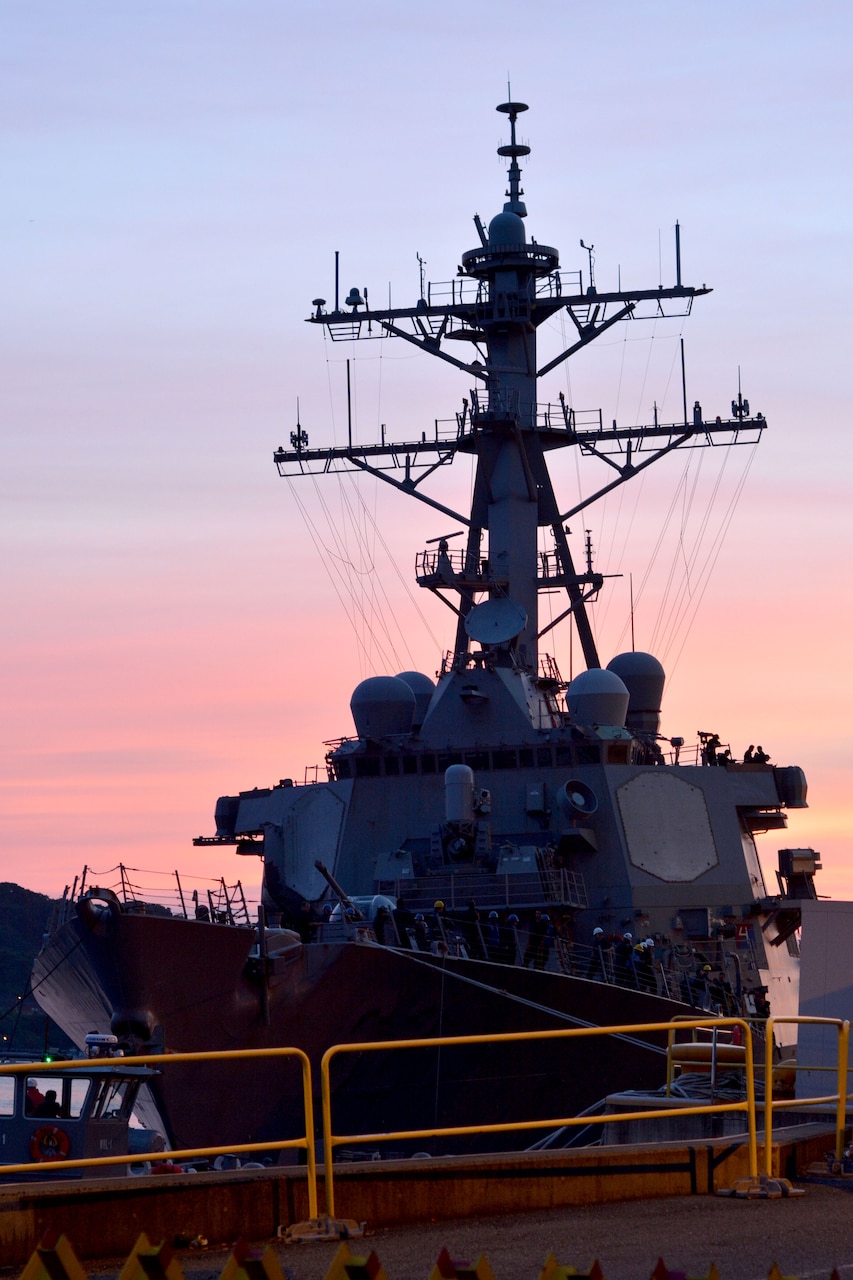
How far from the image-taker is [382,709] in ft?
74.8

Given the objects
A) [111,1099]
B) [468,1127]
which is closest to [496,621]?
[111,1099]

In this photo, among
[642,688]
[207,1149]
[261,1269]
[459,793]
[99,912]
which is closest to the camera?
[261,1269]

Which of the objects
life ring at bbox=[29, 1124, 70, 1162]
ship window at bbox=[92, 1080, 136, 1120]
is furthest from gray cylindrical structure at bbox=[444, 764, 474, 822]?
life ring at bbox=[29, 1124, 70, 1162]

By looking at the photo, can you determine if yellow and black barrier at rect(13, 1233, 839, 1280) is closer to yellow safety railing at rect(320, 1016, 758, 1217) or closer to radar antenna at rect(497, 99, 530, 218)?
yellow safety railing at rect(320, 1016, 758, 1217)

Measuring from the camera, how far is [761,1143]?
8.11m

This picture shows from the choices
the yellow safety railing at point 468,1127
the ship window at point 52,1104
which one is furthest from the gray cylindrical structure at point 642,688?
the yellow safety railing at point 468,1127

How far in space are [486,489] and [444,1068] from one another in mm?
9931

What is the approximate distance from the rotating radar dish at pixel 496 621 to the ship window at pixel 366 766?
2.00 m

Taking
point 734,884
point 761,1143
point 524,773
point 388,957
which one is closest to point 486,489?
point 524,773

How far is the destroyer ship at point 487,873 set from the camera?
16.5 meters

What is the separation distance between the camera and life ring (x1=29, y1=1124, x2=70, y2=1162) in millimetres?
14352

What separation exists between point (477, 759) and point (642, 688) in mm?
4075

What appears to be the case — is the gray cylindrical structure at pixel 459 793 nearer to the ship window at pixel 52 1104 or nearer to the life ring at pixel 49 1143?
the ship window at pixel 52 1104

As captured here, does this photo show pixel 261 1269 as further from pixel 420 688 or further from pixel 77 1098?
pixel 420 688
